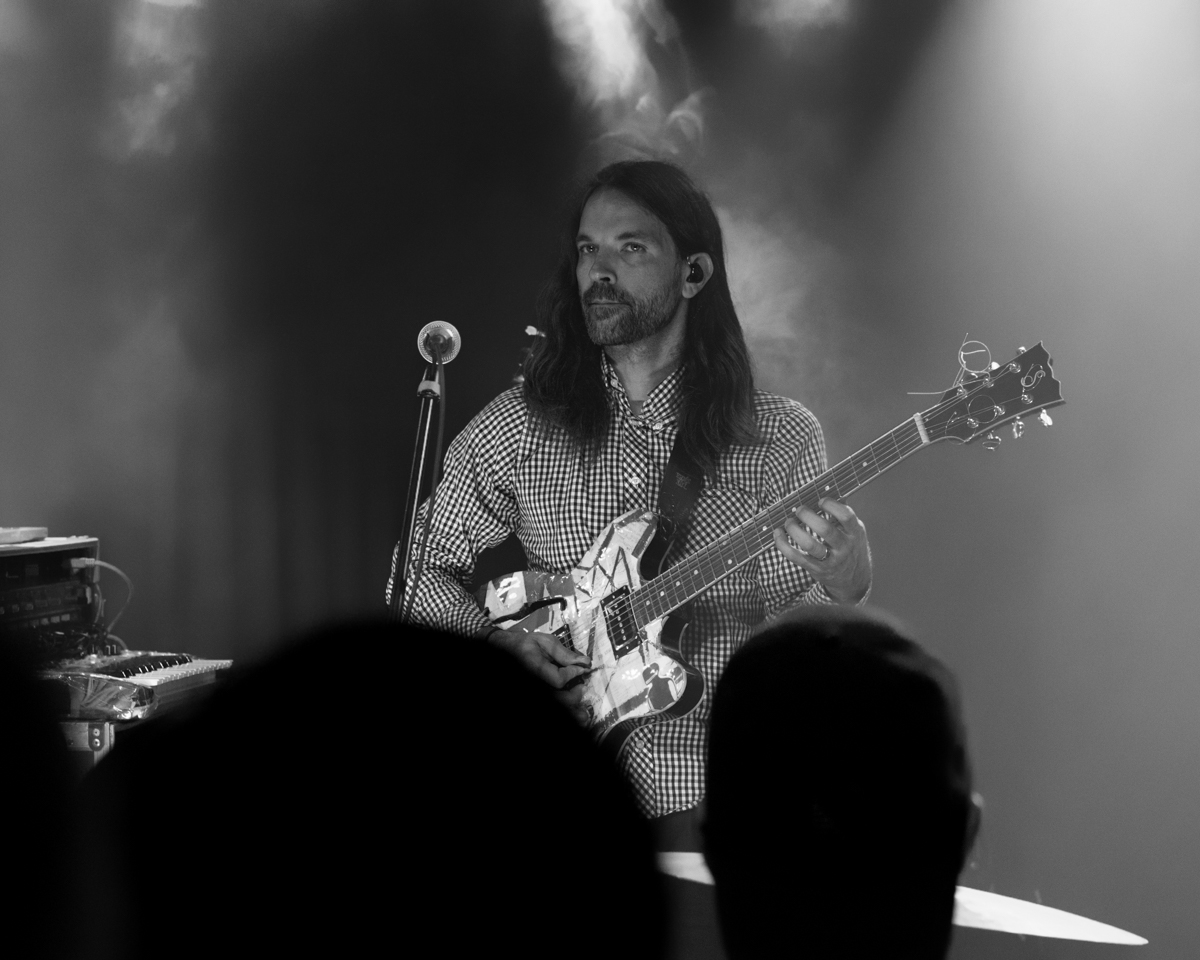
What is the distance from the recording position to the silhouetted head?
2.59 feet

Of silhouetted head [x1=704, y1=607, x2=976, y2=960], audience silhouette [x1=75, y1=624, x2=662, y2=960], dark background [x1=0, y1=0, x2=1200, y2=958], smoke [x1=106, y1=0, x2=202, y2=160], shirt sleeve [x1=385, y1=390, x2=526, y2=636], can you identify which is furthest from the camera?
smoke [x1=106, y1=0, x2=202, y2=160]

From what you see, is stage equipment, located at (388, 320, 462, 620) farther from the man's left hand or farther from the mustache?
the man's left hand

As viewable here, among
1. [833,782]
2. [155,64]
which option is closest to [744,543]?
[833,782]

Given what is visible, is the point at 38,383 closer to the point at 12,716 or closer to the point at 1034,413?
the point at 1034,413

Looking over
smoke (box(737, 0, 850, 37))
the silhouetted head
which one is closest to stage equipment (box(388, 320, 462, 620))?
smoke (box(737, 0, 850, 37))

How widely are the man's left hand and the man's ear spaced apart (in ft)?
2.69

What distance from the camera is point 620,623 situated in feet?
8.73

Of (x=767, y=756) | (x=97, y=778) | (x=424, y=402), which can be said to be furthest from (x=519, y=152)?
(x=97, y=778)

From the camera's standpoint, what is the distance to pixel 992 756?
9.98 feet

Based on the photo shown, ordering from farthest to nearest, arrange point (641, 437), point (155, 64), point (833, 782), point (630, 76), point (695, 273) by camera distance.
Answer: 1. point (155, 64)
2. point (630, 76)
3. point (695, 273)
4. point (641, 437)
5. point (833, 782)

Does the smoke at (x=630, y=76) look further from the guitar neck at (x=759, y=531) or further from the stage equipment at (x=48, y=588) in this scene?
the stage equipment at (x=48, y=588)

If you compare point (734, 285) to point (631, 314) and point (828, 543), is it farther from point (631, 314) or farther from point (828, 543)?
point (828, 543)

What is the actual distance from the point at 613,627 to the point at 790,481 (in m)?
0.66

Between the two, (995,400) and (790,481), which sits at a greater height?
(995,400)
